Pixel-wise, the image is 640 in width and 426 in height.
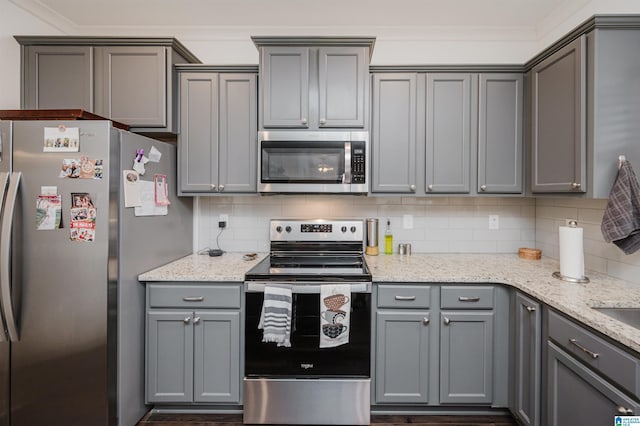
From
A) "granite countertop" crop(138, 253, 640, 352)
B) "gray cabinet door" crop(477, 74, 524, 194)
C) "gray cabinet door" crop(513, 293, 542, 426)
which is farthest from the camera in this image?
"gray cabinet door" crop(477, 74, 524, 194)

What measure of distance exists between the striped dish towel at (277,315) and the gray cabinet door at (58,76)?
72.0 inches

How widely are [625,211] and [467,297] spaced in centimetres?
90

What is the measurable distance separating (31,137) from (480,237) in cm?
312

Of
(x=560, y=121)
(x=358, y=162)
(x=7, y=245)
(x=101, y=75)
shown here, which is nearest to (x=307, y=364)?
(x=358, y=162)

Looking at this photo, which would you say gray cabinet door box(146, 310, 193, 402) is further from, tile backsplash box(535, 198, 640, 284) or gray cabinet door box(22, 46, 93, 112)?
tile backsplash box(535, 198, 640, 284)

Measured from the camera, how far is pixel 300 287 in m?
1.91

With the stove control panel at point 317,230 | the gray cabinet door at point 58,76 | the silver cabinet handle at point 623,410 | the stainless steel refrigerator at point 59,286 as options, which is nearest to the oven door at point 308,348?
the stove control panel at point 317,230

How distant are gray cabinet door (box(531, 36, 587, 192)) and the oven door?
1.35 m

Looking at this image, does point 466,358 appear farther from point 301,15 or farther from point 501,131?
point 301,15

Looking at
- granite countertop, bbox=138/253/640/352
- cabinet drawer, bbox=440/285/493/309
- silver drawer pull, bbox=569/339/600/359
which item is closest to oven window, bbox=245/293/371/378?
granite countertop, bbox=138/253/640/352

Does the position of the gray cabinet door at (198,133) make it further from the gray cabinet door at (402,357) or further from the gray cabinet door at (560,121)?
the gray cabinet door at (560,121)

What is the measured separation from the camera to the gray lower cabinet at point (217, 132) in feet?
7.65

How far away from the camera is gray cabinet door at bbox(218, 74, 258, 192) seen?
2336mm

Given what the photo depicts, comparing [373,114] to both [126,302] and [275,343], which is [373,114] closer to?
[275,343]
